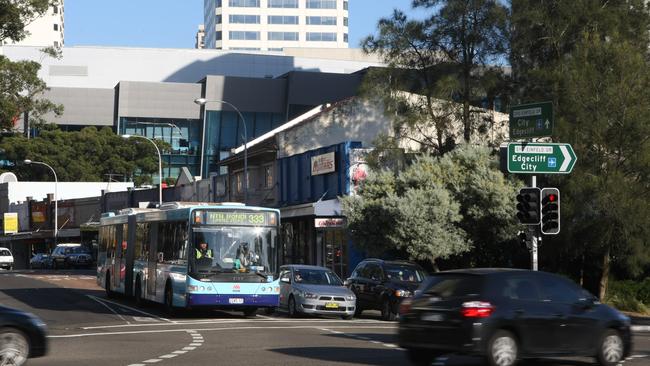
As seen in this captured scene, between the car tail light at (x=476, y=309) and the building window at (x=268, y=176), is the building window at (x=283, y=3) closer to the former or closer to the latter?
the building window at (x=268, y=176)

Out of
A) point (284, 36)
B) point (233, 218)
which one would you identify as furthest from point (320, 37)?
point (233, 218)

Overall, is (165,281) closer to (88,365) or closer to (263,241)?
(263,241)

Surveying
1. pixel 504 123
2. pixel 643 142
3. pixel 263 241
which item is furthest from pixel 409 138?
pixel 263 241

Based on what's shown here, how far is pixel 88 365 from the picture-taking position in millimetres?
16031

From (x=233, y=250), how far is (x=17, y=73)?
18.3 m

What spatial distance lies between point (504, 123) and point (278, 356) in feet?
89.2

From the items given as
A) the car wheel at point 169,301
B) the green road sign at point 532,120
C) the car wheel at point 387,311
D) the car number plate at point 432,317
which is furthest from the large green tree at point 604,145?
the car number plate at point 432,317

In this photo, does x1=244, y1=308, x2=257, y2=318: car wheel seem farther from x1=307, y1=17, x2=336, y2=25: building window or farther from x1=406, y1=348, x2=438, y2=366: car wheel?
x1=307, y1=17, x2=336, y2=25: building window

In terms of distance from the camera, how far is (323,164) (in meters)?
47.3

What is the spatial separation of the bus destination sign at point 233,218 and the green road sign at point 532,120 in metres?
7.02

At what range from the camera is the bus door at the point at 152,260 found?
30266 millimetres

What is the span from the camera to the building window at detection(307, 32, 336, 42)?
549 ft

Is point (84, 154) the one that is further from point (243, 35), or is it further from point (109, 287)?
point (109, 287)

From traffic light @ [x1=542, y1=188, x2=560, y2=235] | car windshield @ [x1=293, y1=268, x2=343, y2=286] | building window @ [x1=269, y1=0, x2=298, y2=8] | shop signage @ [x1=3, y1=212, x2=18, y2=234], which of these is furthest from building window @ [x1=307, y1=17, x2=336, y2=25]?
traffic light @ [x1=542, y1=188, x2=560, y2=235]
